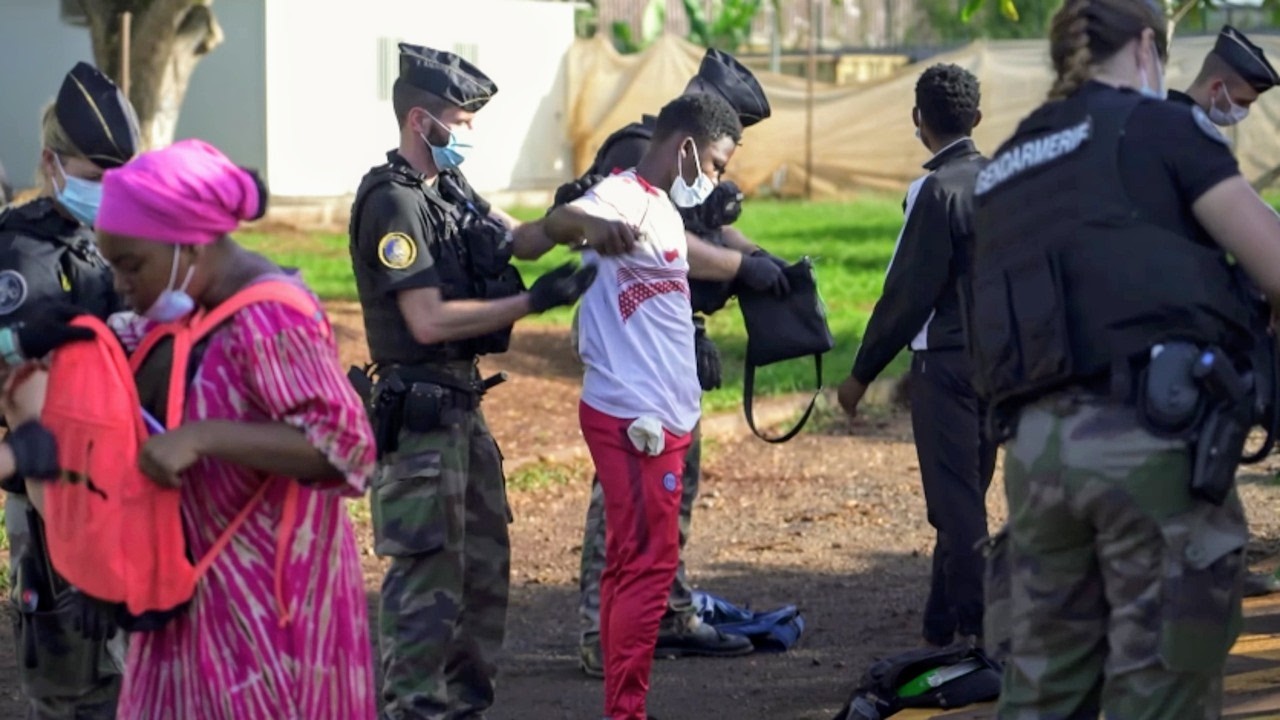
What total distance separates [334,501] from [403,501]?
173 cm

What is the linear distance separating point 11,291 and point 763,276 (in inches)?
98.0

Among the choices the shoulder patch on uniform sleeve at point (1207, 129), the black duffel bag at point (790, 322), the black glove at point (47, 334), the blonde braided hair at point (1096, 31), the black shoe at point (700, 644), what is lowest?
the black shoe at point (700, 644)

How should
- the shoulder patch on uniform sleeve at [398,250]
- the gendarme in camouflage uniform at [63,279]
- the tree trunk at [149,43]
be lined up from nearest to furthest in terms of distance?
1. the gendarme in camouflage uniform at [63,279]
2. the shoulder patch on uniform sleeve at [398,250]
3. the tree trunk at [149,43]

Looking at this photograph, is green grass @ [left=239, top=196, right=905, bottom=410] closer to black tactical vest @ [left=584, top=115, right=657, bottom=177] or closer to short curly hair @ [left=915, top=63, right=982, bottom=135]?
black tactical vest @ [left=584, top=115, right=657, bottom=177]

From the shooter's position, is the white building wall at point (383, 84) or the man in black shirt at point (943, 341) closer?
the man in black shirt at point (943, 341)

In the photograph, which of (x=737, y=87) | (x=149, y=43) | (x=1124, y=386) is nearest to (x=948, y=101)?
(x=737, y=87)

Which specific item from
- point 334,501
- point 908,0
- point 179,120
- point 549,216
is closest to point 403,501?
point 549,216

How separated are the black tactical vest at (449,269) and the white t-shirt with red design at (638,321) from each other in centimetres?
26

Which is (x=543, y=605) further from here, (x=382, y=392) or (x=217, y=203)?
(x=217, y=203)

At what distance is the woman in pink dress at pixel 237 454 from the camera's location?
333 centimetres

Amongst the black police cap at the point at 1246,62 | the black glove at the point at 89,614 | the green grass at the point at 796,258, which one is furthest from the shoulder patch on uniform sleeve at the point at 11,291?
the green grass at the point at 796,258

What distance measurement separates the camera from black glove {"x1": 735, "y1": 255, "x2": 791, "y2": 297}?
5.95 meters

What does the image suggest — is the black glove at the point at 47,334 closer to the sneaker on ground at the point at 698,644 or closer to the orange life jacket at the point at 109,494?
the orange life jacket at the point at 109,494

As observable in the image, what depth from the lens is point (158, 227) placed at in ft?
11.0
